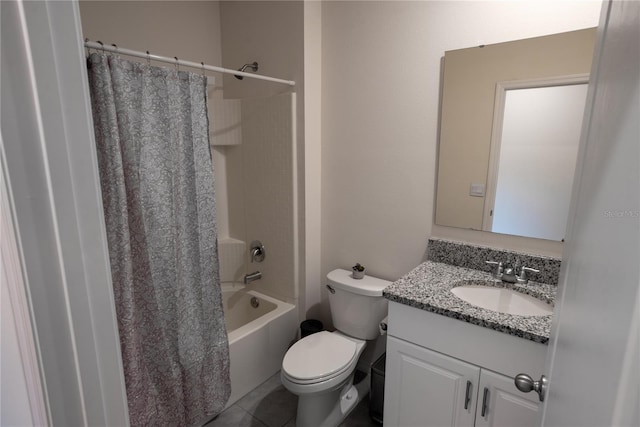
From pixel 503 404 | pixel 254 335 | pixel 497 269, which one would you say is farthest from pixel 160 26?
pixel 503 404

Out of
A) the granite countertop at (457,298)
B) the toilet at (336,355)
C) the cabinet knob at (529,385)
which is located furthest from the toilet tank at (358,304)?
the cabinet knob at (529,385)

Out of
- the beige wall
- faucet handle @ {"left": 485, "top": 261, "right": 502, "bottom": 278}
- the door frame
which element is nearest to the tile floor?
faucet handle @ {"left": 485, "top": 261, "right": 502, "bottom": 278}

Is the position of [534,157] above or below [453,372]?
above

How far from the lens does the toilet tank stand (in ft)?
6.23

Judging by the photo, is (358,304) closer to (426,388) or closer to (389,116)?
(426,388)

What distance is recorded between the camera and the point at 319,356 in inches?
69.2

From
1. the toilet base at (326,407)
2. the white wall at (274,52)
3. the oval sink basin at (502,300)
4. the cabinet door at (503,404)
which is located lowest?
the toilet base at (326,407)

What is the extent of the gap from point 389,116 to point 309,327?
54.3 inches

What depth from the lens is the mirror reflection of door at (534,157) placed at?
1.44 metres

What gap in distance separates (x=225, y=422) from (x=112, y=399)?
5.22 feet

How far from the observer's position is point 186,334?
1579mm

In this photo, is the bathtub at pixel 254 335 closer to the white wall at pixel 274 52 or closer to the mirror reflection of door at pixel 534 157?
the white wall at pixel 274 52

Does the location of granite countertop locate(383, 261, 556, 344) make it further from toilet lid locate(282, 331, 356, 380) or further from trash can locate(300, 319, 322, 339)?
trash can locate(300, 319, 322, 339)

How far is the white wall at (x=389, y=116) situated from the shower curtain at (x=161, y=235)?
0.84 m
